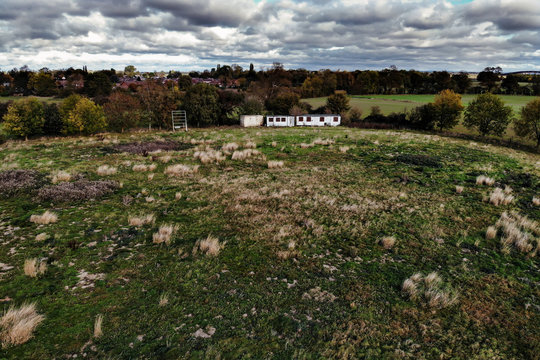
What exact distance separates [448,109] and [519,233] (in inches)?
2069

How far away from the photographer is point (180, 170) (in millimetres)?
17609

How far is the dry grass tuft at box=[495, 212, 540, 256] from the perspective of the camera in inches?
355

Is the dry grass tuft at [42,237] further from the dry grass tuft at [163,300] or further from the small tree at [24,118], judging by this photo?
the small tree at [24,118]

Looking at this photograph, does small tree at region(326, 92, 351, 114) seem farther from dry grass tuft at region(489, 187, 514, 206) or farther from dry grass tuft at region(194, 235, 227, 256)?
dry grass tuft at region(194, 235, 227, 256)

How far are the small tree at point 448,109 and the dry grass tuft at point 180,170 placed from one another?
52.5m

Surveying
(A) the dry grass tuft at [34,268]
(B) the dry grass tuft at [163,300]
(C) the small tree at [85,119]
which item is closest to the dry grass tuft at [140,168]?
(A) the dry grass tuft at [34,268]

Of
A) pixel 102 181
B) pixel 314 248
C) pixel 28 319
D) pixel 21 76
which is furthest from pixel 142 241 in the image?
pixel 21 76

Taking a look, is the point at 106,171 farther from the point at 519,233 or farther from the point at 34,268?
the point at 519,233

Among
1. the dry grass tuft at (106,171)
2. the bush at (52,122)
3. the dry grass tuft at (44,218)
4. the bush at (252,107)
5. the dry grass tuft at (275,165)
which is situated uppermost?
the bush at (252,107)

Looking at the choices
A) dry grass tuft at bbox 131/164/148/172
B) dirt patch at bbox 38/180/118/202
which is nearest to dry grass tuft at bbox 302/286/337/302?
dirt patch at bbox 38/180/118/202

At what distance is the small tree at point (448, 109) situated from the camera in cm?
5294

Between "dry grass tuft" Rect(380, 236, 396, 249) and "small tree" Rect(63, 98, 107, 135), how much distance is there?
47776 mm

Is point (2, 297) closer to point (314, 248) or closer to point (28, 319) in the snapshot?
point (28, 319)

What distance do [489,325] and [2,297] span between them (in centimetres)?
1026
